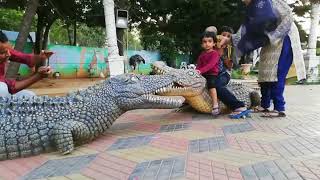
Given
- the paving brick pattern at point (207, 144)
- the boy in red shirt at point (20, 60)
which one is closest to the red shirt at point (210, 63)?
the paving brick pattern at point (207, 144)

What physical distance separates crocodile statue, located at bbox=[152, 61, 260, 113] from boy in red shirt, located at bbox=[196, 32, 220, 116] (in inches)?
3.3

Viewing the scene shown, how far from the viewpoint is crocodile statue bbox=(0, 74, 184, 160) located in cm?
321

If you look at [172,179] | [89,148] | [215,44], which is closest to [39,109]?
[89,148]

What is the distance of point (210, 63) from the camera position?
→ 505 cm

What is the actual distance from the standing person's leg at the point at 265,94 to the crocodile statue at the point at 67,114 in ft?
5.73

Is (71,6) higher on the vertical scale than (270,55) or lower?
higher

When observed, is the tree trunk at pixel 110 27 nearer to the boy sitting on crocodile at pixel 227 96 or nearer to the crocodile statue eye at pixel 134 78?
the boy sitting on crocodile at pixel 227 96

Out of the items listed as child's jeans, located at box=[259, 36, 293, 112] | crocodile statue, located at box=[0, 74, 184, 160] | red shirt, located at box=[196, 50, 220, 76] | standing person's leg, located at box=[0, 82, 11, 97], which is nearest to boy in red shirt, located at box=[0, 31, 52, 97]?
→ standing person's leg, located at box=[0, 82, 11, 97]

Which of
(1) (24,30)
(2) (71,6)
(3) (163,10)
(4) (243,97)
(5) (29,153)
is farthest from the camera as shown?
(3) (163,10)

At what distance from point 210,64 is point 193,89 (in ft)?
1.41

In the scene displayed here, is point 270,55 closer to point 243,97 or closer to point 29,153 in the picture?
point 243,97

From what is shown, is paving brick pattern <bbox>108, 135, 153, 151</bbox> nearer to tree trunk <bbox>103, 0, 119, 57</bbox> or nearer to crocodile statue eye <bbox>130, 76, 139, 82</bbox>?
crocodile statue eye <bbox>130, 76, 139, 82</bbox>

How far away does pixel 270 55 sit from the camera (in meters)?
5.04

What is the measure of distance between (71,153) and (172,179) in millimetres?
1178
